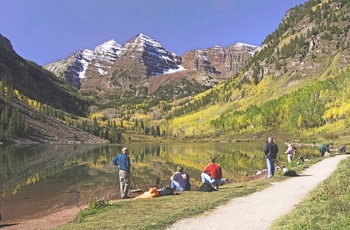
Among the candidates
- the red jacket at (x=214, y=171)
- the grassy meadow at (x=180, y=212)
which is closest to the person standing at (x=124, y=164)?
the grassy meadow at (x=180, y=212)

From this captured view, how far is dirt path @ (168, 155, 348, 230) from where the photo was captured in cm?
1459

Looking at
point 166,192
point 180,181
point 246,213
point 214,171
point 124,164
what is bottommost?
point 246,213

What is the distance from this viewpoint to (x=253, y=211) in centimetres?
1705

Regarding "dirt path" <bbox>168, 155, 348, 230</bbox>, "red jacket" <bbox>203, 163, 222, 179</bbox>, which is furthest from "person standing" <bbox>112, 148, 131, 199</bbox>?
"dirt path" <bbox>168, 155, 348, 230</bbox>

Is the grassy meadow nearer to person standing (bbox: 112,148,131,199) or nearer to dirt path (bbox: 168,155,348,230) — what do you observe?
dirt path (bbox: 168,155,348,230)

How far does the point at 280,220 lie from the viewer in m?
14.5

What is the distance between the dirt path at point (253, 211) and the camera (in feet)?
47.9

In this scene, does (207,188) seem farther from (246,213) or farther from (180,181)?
(246,213)

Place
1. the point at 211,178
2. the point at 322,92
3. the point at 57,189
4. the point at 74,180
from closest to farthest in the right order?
the point at 211,178 < the point at 57,189 < the point at 74,180 < the point at 322,92

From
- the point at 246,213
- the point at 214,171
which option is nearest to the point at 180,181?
the point at 214,171

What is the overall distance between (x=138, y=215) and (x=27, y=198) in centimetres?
1833

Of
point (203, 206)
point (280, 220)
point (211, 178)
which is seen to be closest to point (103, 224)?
point (203, 206)

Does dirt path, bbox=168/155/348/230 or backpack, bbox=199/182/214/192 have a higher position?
backpack, bbox=199/182/214/192

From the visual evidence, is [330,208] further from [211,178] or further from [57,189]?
[57,189]
